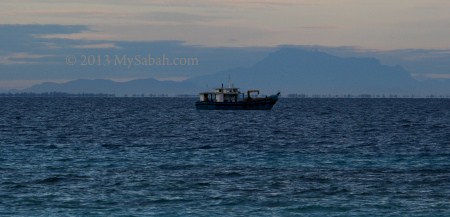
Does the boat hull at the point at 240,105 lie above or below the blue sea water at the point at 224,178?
above

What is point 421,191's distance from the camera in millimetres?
35375

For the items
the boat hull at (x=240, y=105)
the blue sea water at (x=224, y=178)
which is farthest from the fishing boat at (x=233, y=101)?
the blue sea water at (x=224, y=178)

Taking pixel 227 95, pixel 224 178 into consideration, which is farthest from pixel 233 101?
pixel 224 178

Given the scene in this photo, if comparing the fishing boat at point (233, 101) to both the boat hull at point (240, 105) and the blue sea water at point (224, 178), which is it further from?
the blue sea water at point (224, 178)

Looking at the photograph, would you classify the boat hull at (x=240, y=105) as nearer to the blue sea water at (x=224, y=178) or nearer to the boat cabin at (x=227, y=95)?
the boat cabin at (x=227, y=95)

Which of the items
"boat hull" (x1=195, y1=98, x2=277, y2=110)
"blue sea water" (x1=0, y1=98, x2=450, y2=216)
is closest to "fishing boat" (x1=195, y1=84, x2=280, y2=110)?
"boat hull" (x1=195, y1=98, x2=277, y2=110)

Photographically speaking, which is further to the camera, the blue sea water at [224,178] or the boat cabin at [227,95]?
the boat cabin at [227,95]

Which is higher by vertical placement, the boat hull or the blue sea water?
the boat hull

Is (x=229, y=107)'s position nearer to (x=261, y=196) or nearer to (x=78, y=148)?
(x=78, y=148)

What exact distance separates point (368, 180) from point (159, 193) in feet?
35.4

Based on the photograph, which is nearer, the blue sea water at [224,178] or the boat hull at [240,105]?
the blue sea water at [224,178]

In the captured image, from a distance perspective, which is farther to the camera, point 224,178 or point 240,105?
point 240,105

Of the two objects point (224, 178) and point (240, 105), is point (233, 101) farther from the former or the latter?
point (224, 178)

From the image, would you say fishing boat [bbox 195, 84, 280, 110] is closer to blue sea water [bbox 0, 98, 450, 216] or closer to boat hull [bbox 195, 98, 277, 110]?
boat hull [bbox 195, 98, 277, 110]
